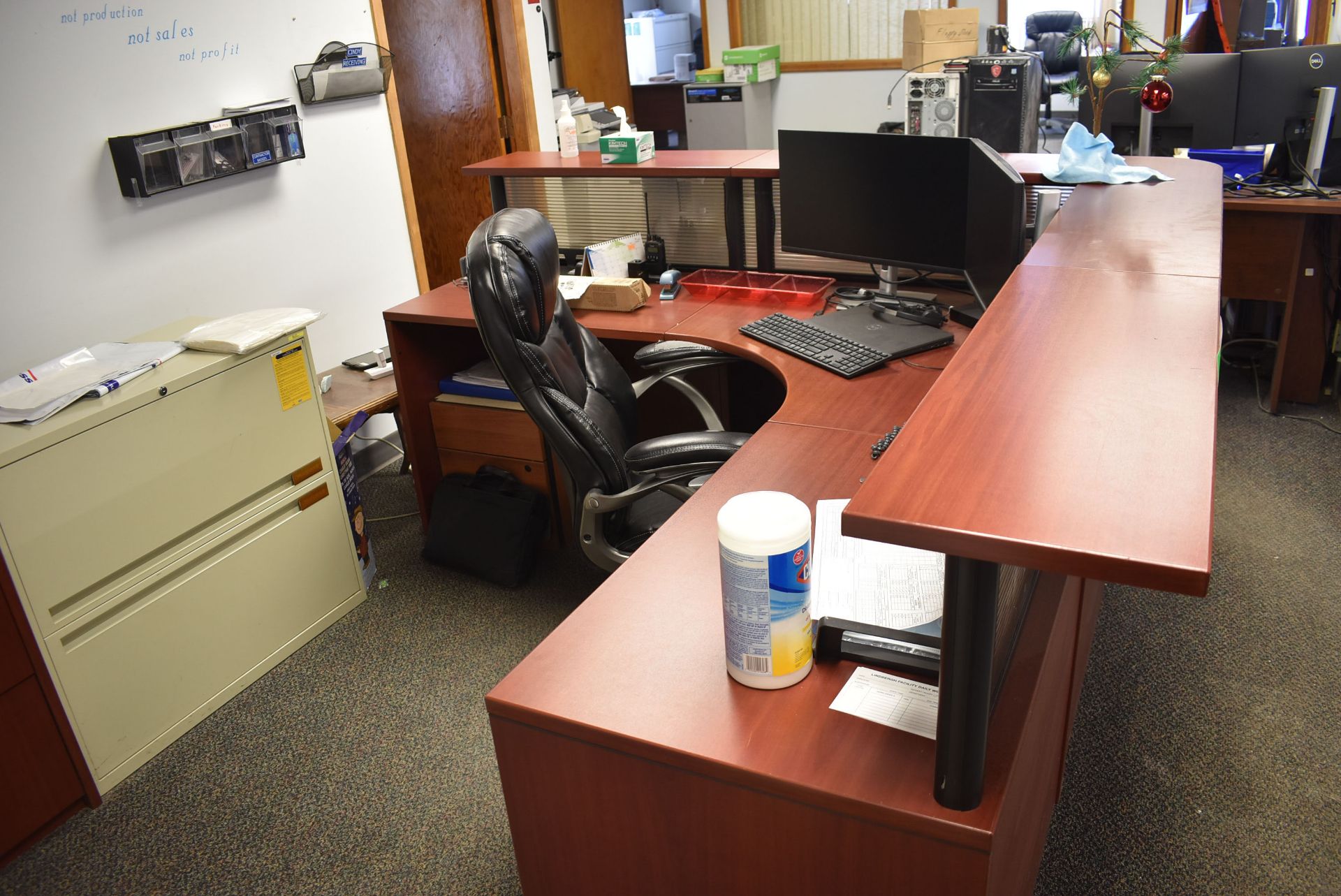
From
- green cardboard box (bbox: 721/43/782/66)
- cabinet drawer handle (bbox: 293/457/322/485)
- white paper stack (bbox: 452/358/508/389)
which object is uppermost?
green cardboard box (bbox: 721/43/782/66)

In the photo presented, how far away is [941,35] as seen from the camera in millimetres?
5461

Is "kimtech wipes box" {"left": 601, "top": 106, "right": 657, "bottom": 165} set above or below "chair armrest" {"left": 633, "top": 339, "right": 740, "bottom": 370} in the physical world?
above

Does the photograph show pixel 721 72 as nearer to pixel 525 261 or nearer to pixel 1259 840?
pixel 525 261

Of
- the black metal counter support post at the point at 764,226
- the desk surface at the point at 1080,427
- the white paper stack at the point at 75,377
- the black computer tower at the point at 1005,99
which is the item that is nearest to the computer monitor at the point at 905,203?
the black metal counter support post at the point at 764,226

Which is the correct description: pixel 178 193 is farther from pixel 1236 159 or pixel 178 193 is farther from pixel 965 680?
pixel 1236 159

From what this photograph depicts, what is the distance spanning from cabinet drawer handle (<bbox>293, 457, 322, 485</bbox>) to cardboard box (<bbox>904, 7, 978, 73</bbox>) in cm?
410

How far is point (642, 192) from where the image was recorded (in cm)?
315

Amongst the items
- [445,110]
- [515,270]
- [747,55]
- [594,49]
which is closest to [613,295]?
[515,270]

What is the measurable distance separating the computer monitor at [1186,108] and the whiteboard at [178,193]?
8.97 ft

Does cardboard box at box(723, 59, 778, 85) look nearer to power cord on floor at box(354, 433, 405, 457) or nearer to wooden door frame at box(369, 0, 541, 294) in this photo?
wooden door frame at box(369, 0, 541, 294)

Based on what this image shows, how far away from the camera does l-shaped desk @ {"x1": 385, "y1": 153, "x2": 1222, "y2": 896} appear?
872 millimetres

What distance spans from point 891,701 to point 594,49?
6061 millimetres

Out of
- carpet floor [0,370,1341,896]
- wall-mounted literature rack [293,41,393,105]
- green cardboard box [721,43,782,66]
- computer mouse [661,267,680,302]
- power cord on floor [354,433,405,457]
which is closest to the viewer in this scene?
carpet floor [0,370,1341,896]

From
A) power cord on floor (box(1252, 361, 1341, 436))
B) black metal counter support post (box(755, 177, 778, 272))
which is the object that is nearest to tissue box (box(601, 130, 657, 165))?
black metal counter support post (box(755, 177, 778, 272))
